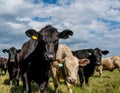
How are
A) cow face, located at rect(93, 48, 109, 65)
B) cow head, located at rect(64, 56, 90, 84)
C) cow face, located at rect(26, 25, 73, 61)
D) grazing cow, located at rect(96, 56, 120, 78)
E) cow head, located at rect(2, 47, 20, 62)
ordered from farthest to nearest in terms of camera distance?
1. grazing cow, located at rect(96, 56, 120, 78)
2. cow head, located at rect(2, 47, 20, 62)
3. cow face, located at rect(93, 48, 109, 65)
4. cow head, located at rect(64, 56, 90, 84)
5. cow face, located at rect(26, 25, 73, 61)

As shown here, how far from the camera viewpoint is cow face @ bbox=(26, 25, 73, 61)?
7.83 metres

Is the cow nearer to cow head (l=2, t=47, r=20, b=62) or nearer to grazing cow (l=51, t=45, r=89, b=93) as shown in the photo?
cow head (l=2, t=47, r=20, b=62)

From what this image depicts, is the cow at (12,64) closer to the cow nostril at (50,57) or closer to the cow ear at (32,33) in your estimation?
the cow ear at (32,33)

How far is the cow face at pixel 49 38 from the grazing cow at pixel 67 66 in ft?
4.95

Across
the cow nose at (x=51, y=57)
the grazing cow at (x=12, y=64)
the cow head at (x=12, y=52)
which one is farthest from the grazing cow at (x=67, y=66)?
the cow head at (x=12, y=52)

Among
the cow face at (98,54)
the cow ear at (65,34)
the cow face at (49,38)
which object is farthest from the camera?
the cow face at (98,54)

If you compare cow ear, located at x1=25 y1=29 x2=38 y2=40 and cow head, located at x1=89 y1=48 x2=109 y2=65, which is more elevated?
cow ear, located at x1=25 y1=29 x2=38 y2=40

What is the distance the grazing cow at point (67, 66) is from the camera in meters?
10.0

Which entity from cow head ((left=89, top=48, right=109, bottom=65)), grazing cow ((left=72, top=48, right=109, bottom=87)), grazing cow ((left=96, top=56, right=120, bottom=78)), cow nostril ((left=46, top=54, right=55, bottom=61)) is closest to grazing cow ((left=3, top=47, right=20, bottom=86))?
Result: grazing cow ((left=72, top=48, right=109, bottom=87))

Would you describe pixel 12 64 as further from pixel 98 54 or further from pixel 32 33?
pixel 32 33

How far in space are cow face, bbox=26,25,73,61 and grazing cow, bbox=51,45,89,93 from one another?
1.51 m

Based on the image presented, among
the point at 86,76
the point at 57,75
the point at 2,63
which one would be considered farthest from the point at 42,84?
the point at 2,63

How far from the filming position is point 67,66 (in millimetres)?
10438

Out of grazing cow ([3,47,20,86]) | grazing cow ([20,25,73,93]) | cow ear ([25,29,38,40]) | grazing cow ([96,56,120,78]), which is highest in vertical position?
cow ear ([25,29,38,40])
